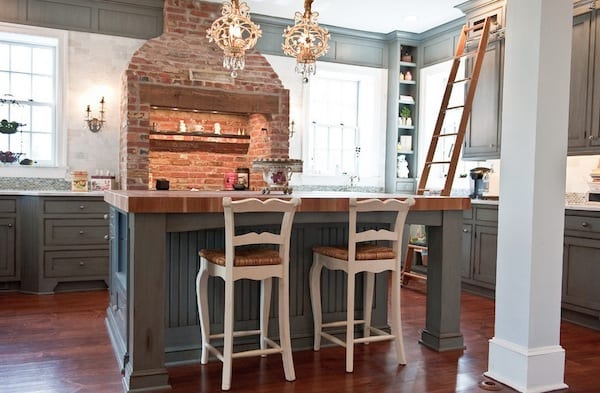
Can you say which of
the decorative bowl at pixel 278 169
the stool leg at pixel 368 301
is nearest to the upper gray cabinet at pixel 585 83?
the stool leg at pixel 368 301

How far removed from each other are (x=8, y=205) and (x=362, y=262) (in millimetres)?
3718

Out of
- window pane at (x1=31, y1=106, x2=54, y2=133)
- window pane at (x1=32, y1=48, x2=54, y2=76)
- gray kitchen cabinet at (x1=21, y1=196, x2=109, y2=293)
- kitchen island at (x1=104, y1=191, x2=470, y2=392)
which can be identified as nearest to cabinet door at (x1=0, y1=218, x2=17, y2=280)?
gray kitchen cabinet at (x1=21, y1=196, x2=109, y2=293)

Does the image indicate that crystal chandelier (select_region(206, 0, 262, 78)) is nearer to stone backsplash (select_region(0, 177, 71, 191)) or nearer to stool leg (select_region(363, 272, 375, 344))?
stool leg (select_region(363, 272, 375, 344))

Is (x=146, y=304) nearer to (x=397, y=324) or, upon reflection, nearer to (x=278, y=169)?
(x=278, y=169)

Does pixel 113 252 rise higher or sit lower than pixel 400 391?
higher

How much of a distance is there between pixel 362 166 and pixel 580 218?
350cm

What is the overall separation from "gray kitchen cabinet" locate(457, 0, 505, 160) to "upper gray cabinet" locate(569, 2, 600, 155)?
0.84 m

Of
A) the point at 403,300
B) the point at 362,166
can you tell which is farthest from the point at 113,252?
the point at 362,166

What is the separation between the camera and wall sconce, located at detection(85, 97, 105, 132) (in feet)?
19.1

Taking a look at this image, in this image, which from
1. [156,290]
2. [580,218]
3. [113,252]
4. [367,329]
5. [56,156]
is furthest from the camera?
[56,156]

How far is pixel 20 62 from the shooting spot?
5859 millimetres

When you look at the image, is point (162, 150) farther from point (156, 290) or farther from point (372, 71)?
point (156, 290)

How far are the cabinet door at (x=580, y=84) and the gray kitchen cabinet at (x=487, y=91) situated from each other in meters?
0.83

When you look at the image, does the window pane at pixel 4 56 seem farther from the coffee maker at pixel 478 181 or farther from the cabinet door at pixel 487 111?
the coffee maker at pixel 478 181
